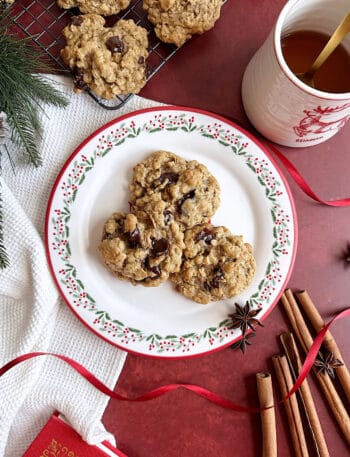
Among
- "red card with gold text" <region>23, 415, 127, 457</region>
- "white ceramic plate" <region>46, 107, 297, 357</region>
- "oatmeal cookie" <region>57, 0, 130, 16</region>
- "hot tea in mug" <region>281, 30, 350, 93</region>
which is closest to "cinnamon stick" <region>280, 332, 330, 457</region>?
"white ceramic plate" <region>46, 107, 297, 357</region>

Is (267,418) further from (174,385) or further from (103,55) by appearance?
(103,55)

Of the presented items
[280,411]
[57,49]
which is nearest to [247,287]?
[280,411]

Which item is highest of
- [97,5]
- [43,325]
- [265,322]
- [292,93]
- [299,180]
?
[97,5]

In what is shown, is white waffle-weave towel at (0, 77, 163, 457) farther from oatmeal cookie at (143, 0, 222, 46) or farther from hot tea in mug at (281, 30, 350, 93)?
hot tea in mug at (281, 30, 350, 93)

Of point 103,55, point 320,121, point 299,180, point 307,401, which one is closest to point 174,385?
point 307,401

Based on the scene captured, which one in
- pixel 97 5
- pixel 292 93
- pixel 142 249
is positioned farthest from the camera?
pixel 97 5

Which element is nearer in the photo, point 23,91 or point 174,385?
point 23,91

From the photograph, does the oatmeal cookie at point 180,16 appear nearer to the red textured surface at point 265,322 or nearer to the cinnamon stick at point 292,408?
the red textured surface at point 265,322
